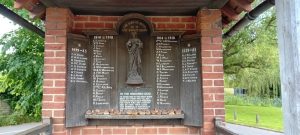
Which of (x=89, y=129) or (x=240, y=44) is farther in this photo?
(x=240, y=44)

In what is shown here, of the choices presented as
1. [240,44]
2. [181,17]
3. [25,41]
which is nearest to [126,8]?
[181,17]

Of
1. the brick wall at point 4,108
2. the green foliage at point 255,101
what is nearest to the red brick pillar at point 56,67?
the brick wall at point 4,108

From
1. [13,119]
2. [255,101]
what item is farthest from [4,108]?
[255,101]

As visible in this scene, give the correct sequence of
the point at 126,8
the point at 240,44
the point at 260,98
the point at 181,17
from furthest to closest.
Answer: the point at 260,98
the point at 240,44
the point at 181,17
the point at 126,8

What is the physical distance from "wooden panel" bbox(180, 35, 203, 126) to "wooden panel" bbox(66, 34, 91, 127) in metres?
1.19

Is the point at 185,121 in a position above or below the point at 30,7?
below

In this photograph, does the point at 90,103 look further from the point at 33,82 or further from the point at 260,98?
the point at 260,98

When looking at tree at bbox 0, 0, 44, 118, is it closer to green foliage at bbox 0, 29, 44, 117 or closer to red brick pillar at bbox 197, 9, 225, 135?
green foliage at bbox 0, 29, 44, 117

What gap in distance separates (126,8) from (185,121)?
155 centimetres

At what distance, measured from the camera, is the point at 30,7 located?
3.90m

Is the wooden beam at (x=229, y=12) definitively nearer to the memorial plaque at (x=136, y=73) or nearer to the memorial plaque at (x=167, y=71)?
the memorial plaque at (x=136, y=73)

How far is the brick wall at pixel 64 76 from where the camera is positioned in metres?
4.07

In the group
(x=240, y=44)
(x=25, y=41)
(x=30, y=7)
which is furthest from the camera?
(x=240, y=44)

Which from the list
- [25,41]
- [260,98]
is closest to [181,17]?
[25,41]
